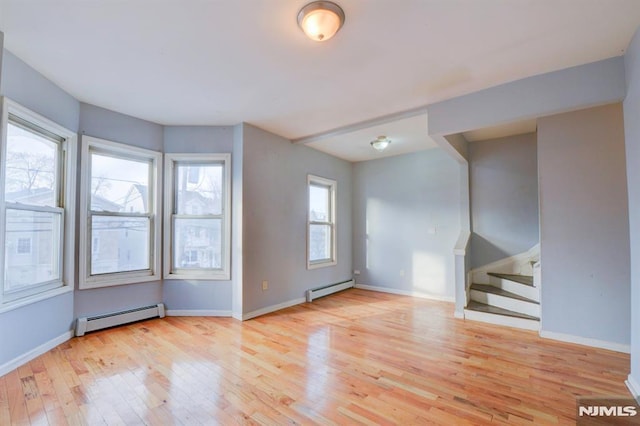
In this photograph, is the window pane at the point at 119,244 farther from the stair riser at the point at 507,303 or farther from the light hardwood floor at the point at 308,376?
the stair riser at the point at 507,303

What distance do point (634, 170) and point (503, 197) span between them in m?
2.33

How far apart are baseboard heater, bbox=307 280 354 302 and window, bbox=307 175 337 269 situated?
15.5 inches

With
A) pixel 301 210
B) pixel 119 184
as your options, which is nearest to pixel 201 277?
pixel 119 184

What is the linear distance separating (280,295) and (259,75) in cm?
303

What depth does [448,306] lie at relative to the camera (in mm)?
4527

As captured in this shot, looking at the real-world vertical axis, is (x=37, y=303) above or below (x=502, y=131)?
below

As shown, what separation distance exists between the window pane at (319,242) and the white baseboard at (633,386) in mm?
3834

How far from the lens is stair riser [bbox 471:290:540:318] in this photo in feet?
11.8

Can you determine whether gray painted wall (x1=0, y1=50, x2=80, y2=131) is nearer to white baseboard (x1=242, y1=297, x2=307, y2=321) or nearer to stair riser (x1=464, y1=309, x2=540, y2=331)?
white baseboard (x1=242, y1=297, x2=307, y2=321)

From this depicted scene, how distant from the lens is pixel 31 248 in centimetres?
276

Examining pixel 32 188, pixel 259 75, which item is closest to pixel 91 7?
pixel 259 75

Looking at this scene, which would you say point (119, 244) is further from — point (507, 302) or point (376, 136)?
point (507, 302)

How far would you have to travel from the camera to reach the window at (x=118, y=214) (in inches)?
131

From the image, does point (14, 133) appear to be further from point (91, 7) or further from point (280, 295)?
point (280, 295)
